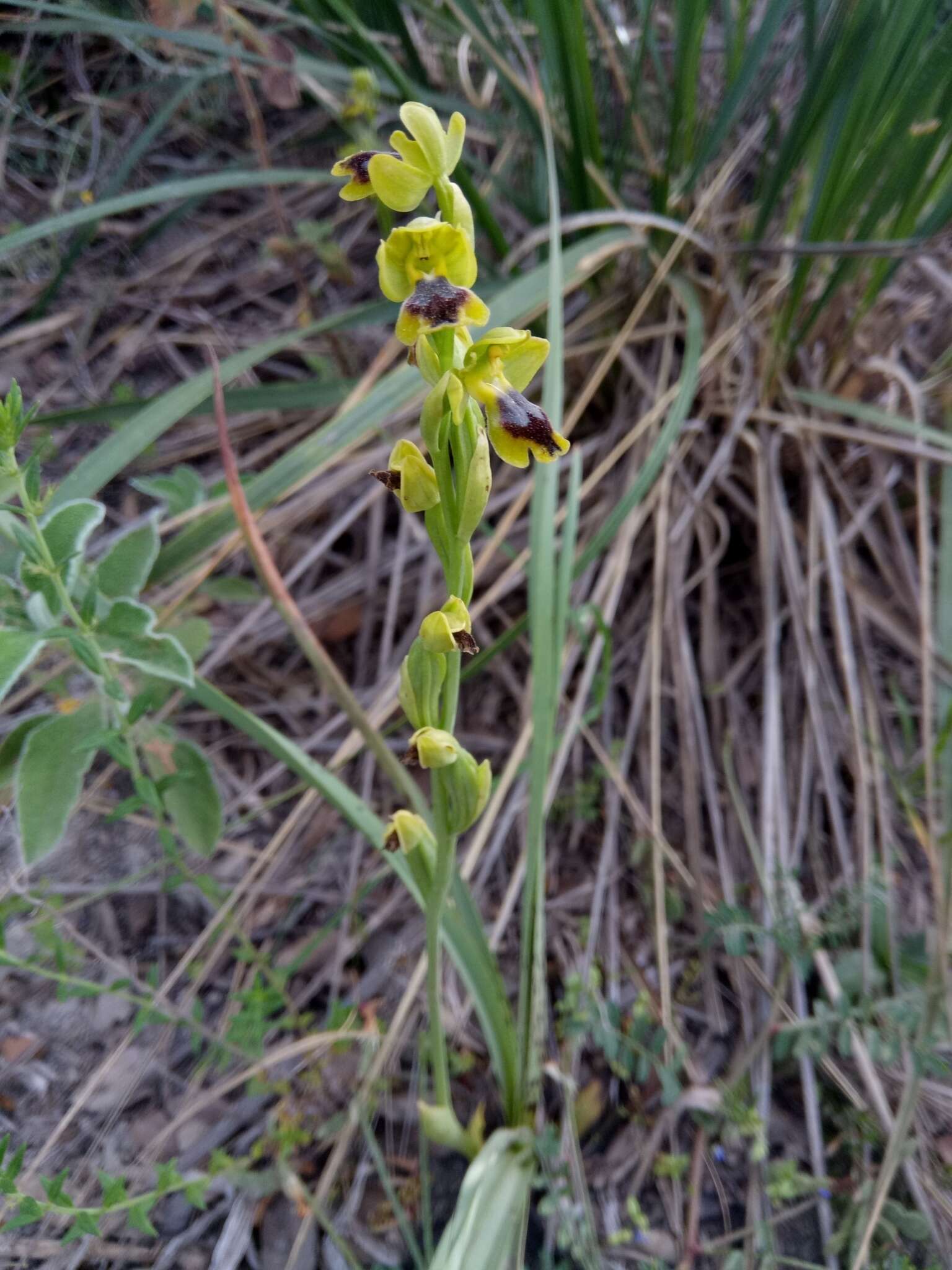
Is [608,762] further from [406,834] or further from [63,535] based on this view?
[63,535]

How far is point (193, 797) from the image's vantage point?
1.24 meters

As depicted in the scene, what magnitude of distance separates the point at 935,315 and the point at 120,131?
210 cm

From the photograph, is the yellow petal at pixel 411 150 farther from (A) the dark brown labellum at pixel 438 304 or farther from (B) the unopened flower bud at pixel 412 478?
(B) the unopened flower bud at pixel 412 478

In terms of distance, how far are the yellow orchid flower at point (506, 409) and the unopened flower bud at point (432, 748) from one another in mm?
254

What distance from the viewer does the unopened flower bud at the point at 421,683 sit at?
75cm

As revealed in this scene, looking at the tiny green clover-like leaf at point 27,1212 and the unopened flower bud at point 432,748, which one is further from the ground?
the unopened flower bud at point 432,748

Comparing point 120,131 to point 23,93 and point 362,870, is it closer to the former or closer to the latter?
point 23,93

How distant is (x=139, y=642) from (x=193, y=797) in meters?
0.27

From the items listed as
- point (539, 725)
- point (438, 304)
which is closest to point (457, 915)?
point (539, 725)

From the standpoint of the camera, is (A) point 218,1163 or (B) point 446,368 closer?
(B) point 446,368

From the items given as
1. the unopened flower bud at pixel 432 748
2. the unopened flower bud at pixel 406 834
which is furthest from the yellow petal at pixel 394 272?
the unopened flower bud at pixel 406 834

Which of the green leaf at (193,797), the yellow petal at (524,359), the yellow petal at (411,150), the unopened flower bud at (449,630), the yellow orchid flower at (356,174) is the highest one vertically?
the yellow orchid flower at (356,174)

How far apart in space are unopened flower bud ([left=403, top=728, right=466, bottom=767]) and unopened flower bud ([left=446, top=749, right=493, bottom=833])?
0.9 inches

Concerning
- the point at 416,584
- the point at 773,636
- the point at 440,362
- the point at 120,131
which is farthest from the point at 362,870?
the point at 120,131
